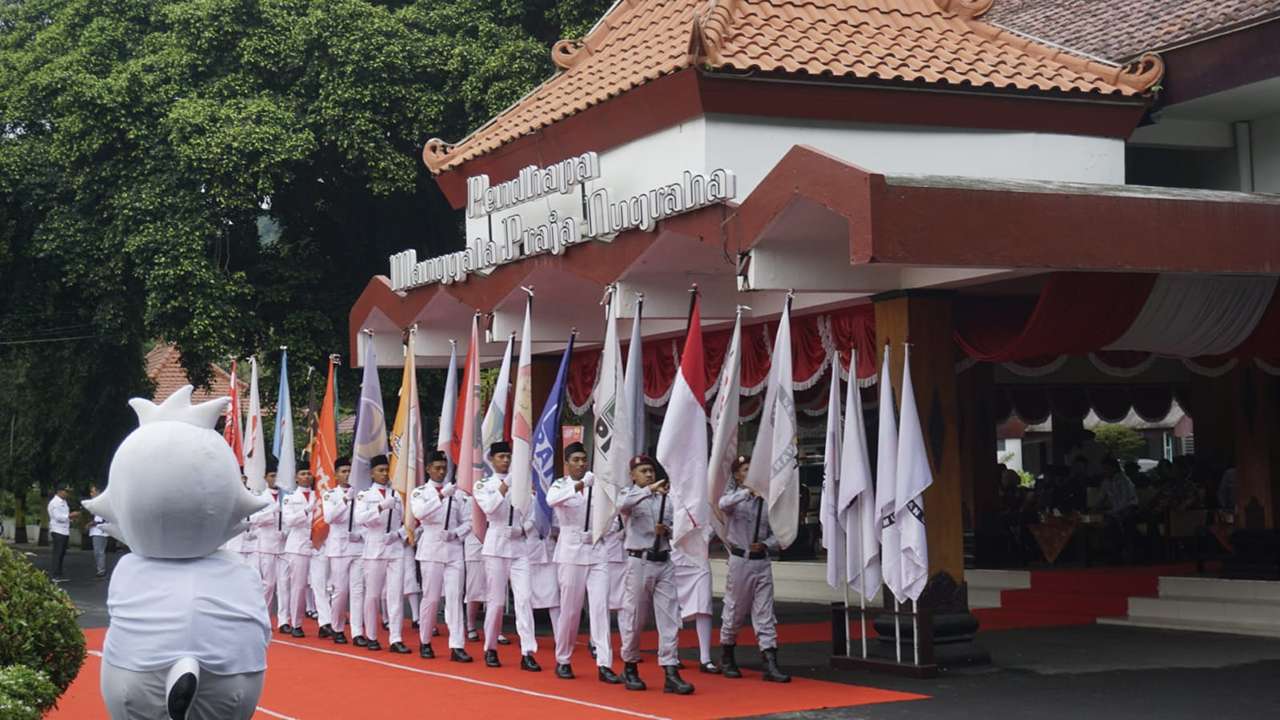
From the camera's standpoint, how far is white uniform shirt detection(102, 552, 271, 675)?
21.3 feet

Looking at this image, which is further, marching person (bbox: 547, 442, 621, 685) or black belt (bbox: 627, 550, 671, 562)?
marching person (bbox: 547, 442, 621, 685)

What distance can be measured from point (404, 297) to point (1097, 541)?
9.58 m

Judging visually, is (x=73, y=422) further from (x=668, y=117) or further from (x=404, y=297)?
(x=668, y=117)

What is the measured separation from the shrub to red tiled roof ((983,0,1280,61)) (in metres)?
10.9

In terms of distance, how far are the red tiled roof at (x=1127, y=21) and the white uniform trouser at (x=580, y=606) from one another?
725 centimetres

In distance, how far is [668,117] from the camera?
14688 millimetres

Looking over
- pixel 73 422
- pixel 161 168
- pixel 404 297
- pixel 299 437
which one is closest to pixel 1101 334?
pixel 404 297

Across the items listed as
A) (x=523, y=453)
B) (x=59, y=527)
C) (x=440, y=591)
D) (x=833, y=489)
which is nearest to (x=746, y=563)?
(x=833, y=489)

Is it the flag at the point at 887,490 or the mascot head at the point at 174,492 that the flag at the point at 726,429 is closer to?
the flag at the point at 887,490

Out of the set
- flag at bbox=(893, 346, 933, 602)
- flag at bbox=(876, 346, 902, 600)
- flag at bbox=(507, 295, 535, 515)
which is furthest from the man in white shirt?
flag at bbox=(893, 346, 933, 602)

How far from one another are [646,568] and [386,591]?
4.22 m

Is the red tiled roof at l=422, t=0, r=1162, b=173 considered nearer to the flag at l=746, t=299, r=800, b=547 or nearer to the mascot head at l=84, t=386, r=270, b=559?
the flag at l=746, t=299, r=800, b=547

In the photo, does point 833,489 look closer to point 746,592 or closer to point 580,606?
point 746,592

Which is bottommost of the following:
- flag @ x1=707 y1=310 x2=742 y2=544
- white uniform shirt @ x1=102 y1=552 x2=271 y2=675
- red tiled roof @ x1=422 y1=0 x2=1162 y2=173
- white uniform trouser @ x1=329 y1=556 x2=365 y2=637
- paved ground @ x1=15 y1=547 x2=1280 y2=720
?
paved ground @ x1=15 y1=547 x2=1280 y2=720
